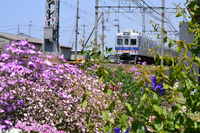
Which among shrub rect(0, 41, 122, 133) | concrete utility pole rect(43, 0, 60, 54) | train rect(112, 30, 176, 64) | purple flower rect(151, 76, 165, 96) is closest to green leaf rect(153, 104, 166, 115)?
purple flower rect(151, 76, 165, 96)

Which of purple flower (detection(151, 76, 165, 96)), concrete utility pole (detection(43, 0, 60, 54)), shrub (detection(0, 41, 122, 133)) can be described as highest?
concrete utility pole (detection(43, 0, 60, 54))

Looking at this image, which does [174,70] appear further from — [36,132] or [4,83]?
[4,83]

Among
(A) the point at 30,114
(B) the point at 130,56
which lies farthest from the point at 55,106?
(B) the point at 130,56

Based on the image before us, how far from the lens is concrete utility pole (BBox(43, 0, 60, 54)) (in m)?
12.7

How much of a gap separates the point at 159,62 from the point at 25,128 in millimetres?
1350

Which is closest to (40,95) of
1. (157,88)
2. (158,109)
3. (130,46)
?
(157,88)

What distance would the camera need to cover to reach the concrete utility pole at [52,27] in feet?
41.7

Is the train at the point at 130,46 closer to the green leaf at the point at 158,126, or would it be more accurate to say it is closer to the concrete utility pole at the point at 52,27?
the concrete utility pole at the point at 52,27

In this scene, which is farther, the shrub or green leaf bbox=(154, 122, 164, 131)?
the shrub

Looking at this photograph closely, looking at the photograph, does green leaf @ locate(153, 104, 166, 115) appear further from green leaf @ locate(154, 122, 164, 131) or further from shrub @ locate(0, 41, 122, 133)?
shrub @ locate(0, 41, 122, 133)

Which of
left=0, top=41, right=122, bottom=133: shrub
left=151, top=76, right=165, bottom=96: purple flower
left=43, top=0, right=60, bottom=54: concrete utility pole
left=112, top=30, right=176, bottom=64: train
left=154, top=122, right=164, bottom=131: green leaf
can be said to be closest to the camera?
left=154, top=122, right=164, bottom=131: green leaf

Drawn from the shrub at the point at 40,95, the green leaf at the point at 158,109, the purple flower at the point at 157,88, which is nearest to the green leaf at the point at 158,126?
the green leaf at the point at 158,109

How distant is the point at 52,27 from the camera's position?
42.6 feet

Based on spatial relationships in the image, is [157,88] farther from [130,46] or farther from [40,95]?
[130,46]
